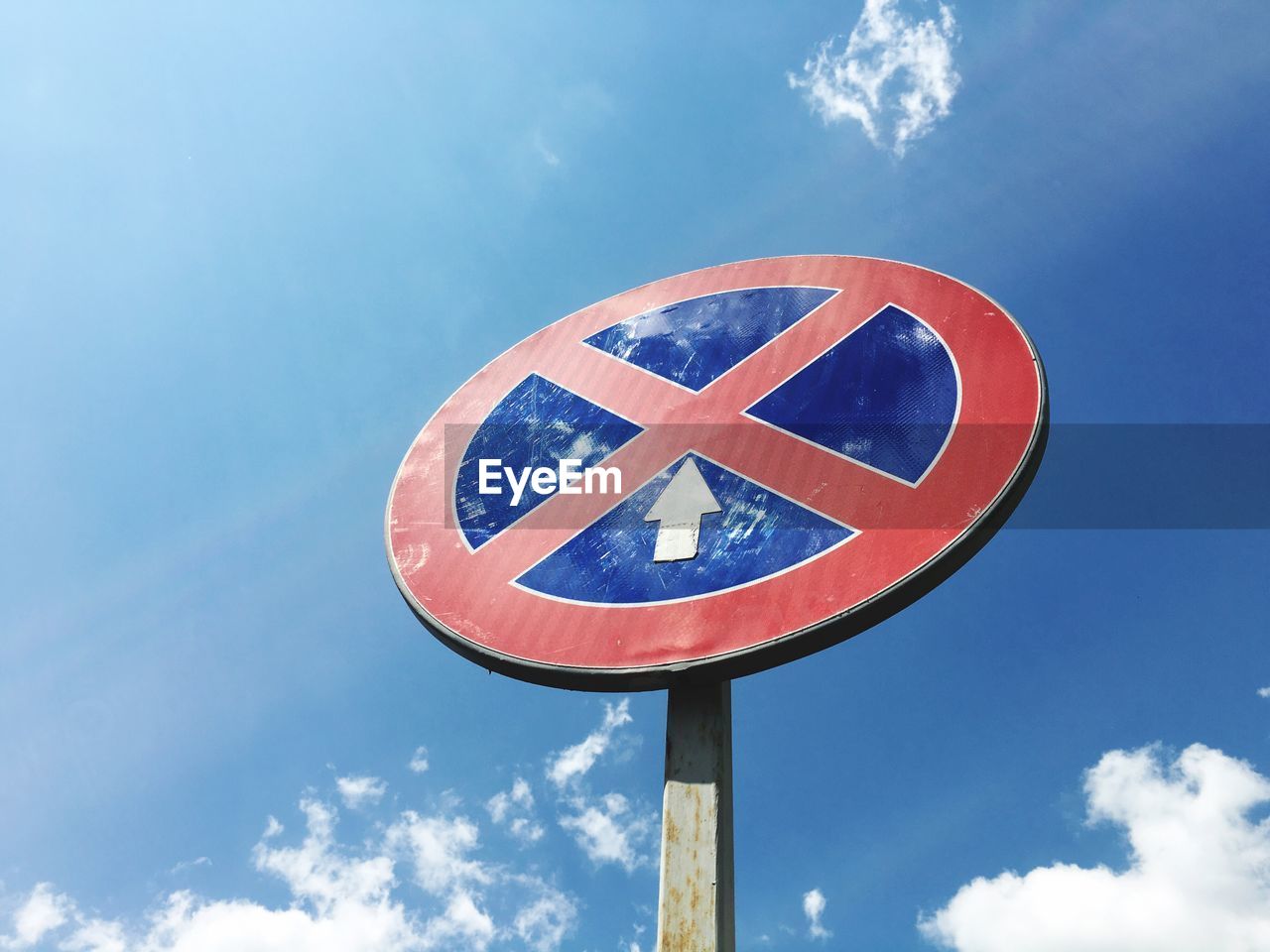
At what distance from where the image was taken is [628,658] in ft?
9.12

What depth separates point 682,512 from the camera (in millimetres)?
3176

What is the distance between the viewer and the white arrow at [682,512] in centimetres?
306

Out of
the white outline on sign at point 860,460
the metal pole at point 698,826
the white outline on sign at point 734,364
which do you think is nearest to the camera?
the metal pole at point 698,826

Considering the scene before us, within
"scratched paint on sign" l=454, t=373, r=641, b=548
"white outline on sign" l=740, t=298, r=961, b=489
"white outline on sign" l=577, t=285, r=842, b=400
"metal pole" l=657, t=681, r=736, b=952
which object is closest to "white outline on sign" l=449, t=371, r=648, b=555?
"scratched paint on sign" l=454, t=373, r=641, b=548

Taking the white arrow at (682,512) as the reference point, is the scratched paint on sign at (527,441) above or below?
above

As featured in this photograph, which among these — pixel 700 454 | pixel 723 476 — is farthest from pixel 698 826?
pixel 700 454

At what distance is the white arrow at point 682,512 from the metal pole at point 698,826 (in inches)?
16.9

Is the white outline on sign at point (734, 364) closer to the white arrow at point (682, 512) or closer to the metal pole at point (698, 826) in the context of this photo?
the white arrow at point (682, 512)

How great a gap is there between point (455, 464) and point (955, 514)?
192 centimetres

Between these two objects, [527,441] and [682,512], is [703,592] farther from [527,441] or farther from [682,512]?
[527,441]

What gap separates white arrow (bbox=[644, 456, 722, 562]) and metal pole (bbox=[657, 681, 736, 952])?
43cm

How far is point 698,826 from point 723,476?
3.61ft

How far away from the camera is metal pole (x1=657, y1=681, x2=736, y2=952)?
250 centimetres

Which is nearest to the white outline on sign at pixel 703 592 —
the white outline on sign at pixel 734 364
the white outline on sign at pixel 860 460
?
the white outline on sign at pixel 860 460
